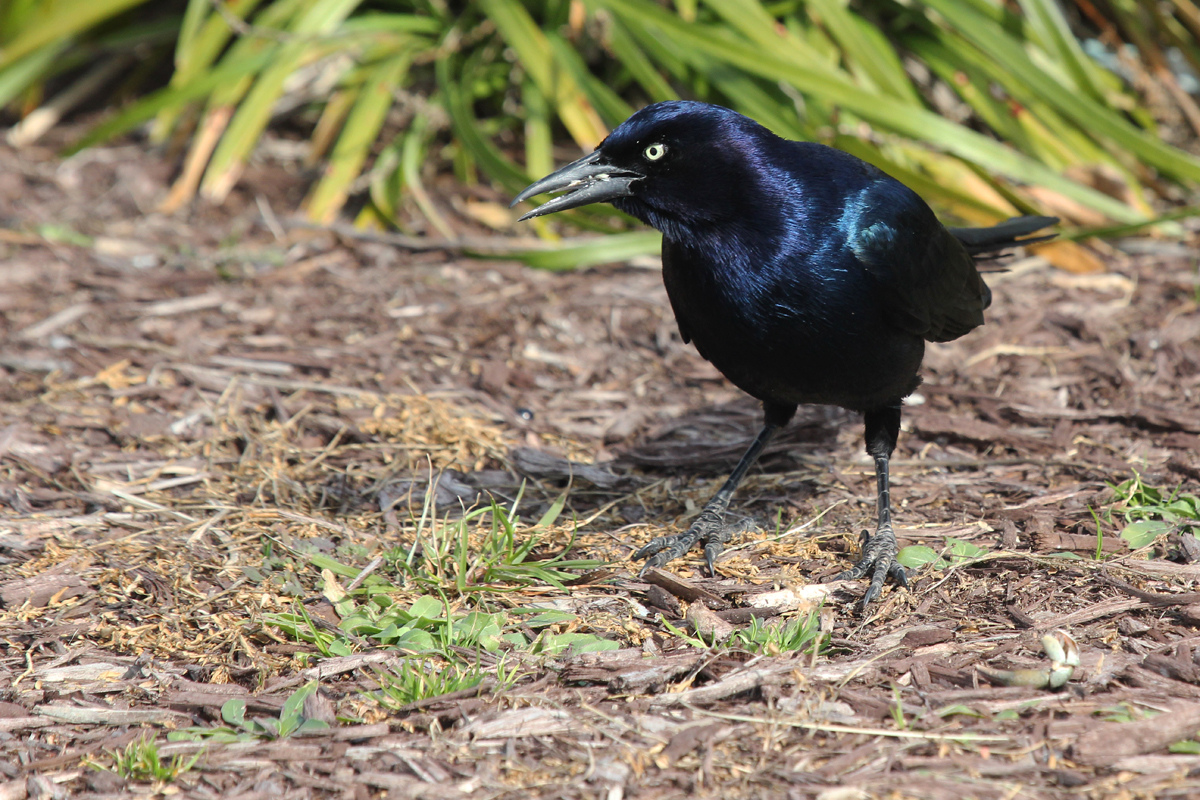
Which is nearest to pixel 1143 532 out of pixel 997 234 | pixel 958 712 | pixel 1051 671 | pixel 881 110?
pixel 1051 671

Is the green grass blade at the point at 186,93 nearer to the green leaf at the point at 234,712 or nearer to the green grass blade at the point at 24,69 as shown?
the green grass blade at the point at 24,69

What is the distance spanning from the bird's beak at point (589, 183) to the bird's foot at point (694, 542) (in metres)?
0.98

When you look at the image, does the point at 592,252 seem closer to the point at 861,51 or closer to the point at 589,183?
the point at 861,51

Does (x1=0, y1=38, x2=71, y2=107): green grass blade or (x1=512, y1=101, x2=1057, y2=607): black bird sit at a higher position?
(x1=0, y1=38, x2=71, y2=107): green grass blade

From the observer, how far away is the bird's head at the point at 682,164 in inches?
112

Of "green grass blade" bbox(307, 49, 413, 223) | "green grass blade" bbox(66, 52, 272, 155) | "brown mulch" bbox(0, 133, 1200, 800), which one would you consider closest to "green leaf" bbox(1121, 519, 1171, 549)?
"brown mulch" bbox(0, 133, 1200, 800)

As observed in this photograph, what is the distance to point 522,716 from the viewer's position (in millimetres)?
2178

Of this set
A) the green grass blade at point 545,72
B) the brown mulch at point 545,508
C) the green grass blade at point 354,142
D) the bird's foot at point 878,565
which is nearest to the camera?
the brown mulch at point 545,508

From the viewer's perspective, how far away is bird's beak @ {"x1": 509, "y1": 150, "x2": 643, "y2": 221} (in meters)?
2.90

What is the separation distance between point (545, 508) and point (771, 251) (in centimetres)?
109

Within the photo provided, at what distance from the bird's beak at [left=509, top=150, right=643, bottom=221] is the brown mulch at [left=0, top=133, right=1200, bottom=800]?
0.90 m

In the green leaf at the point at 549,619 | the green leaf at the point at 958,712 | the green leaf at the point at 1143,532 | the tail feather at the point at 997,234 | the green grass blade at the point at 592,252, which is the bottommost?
the green leaf at the point at 1143,532

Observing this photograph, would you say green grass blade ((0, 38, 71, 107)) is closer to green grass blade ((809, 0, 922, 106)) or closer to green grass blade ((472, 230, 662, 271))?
green grass blade ((472, 230, 662, 271))

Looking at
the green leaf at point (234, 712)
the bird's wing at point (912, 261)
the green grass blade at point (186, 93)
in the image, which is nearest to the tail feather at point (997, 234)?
the bird's wing at point (912, 261)
